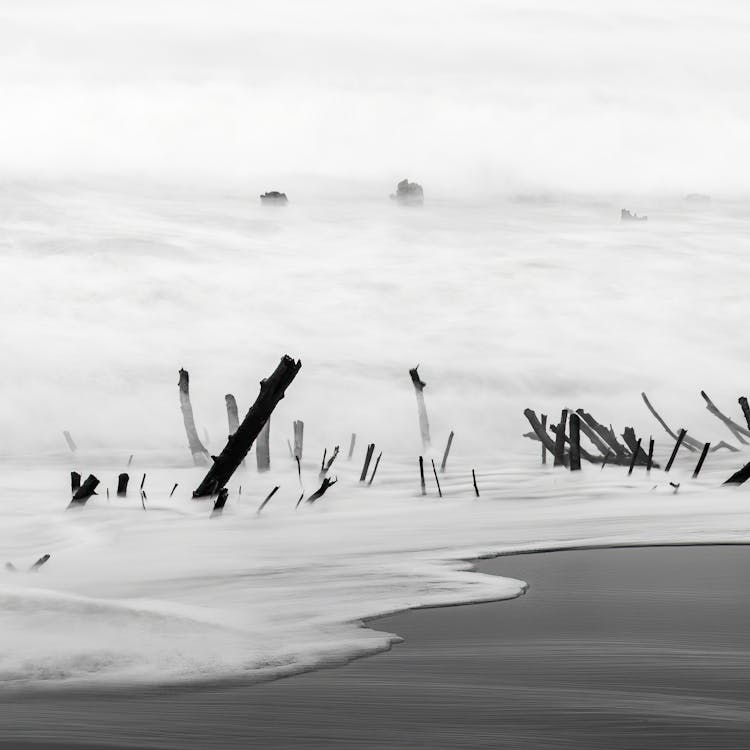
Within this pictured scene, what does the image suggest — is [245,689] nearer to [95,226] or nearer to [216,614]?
[216,614]

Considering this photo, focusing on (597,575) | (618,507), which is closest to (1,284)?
(618,507)

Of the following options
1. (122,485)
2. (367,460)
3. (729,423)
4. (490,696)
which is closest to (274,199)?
(729,423)

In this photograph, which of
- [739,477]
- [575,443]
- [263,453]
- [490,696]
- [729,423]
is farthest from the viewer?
[729,423]

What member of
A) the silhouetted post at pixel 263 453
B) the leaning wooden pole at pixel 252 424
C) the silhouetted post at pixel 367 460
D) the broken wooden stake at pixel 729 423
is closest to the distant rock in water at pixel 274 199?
the broken wooden stake at pixel 729 423

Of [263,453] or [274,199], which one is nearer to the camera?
[263,453]

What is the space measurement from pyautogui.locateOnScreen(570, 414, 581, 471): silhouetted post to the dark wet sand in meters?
3.32

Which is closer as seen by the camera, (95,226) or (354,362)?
(354,362)

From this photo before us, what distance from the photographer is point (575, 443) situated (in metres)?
7.41

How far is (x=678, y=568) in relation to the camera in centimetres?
468

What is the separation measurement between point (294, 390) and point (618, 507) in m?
7.18

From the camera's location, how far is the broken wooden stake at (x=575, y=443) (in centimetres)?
737

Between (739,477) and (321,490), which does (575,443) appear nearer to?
(739,477)

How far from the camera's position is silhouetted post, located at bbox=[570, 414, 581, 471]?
7.37m

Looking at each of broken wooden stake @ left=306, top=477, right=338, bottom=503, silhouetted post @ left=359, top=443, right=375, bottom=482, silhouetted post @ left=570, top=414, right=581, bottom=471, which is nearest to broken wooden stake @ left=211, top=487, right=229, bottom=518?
broken wooden stake @ left=306, top=477, right=338, bottom=503
